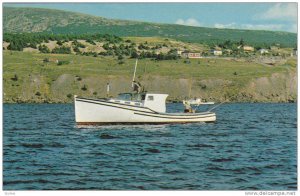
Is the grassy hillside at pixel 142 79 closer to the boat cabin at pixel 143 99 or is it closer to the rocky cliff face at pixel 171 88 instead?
the rocky cliff face at pixel 171 88

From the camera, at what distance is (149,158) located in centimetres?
4375

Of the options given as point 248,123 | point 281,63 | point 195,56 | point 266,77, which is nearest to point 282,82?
point 266,77

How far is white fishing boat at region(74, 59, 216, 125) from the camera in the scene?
6644 cm

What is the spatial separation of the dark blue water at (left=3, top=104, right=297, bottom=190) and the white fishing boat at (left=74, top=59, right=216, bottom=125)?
159cm

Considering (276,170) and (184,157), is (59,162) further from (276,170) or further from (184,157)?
(276,170)

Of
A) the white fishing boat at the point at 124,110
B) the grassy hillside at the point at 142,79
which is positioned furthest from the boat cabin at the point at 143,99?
the grassy hillside at the point at 142,79

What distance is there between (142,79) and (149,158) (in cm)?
11038

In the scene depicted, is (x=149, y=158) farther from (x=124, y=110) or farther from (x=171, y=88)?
(x=171, y=88)

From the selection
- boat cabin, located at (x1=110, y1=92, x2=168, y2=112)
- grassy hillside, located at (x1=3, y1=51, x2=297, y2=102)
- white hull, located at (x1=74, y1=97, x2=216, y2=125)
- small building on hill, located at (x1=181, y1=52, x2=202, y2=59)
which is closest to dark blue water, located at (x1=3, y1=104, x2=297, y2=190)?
white hull, located at (x1=74, y1=97, x2=216, y2=125)

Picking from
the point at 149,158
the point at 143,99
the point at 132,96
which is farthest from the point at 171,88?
the point at 149,158

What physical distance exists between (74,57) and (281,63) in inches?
2425

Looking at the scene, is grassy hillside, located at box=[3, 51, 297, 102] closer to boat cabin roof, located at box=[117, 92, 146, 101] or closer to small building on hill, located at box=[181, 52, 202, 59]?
small building on hill, located at box=[181, 52, 202, 59]

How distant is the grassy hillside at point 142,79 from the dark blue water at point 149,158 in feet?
259

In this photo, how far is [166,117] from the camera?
69.6 m
